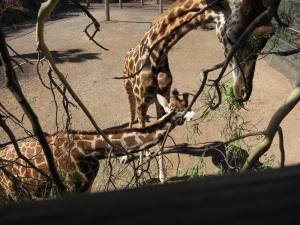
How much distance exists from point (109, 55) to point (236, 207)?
29.5ft

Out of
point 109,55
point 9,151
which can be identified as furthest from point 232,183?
point 109,55

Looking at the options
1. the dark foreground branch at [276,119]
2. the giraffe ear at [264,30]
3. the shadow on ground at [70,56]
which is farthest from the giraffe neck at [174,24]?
the shadow on ground at [70,56]

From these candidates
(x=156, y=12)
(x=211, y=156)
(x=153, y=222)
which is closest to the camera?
(x=153, y=222)

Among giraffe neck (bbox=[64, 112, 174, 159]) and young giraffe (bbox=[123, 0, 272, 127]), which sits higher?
young giraffe (bbox=[123, 0, 272, 127])

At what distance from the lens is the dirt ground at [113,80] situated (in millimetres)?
5625

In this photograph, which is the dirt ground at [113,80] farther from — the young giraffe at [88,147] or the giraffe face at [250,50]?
the giraffe face at [250,50]

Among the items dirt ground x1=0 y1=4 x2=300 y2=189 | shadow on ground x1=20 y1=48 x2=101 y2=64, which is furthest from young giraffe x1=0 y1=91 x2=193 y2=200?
shadow on ground x1=20 y1=48 x2=101 y2=64

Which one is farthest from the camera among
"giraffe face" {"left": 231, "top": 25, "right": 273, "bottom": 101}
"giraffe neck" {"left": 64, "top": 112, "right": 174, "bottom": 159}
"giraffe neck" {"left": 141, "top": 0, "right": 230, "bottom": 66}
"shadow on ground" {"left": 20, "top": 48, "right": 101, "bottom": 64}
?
"shadow on ground" {"left": 20, "top": 48, "right": 101, "bottom": 64}

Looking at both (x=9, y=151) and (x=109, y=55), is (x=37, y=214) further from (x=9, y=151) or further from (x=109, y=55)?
(x=109, y=55)

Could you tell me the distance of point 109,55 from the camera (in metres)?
9.20

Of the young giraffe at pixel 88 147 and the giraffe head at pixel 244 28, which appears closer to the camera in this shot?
the giraffe head at pixel 244 28

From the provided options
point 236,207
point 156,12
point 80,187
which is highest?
point 236,207

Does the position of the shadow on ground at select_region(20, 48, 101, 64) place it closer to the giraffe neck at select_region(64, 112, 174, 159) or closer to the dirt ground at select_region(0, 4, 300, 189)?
the dirt ground at select_region(0, 4, 300, 189)

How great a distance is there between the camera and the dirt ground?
562 cm
